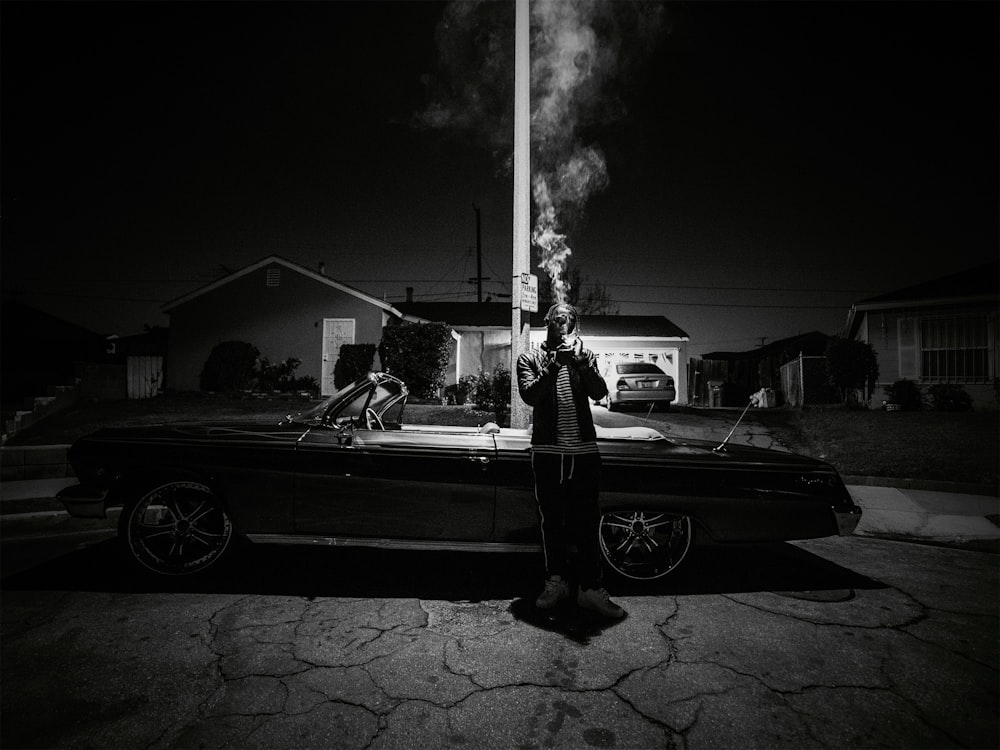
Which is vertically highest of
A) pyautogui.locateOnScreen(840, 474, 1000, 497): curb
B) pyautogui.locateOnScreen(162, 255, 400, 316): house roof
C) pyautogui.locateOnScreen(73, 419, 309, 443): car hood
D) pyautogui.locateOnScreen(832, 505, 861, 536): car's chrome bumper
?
pyautogui.locateOnScreen(162, 255, 400, 316): house roof

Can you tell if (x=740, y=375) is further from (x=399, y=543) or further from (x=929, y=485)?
(x=399, y=543)

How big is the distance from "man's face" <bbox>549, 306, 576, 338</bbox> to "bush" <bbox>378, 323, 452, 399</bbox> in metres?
11.5

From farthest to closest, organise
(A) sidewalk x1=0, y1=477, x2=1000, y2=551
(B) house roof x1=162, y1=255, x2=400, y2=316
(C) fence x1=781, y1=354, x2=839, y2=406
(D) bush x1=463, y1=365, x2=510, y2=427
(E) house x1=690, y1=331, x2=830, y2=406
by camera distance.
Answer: (E) house x1=690, y1=331, x2=830, y2=406 < (B) house roof x1=162, y1=255, x2=400, y2=316 < (C) fence x1=781, y1=354, x2=839, y2=406 < (D) bush x1=463, y1=365, x2=510, y2=427 < (A) sidewalk x1=0, y1=477, x2=1000, y2=551

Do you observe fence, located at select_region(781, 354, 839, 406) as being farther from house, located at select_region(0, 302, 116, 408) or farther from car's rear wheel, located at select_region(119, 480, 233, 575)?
house, located at select_region(0, 302, 116, 408)

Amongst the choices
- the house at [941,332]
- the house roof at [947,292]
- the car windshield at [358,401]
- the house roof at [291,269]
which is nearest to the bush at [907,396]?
the house at [941,332]

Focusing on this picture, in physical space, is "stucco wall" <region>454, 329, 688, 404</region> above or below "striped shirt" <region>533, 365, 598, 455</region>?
above

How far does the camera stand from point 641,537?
11.3 ft

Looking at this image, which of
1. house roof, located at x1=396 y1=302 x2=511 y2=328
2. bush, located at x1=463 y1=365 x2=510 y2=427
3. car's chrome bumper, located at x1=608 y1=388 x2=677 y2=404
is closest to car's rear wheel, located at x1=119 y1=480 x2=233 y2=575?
bush, located at x1=463 y1=365 x2=510 y2=427

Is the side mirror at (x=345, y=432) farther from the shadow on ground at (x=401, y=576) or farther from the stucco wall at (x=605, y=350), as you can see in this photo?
the stucco wall at (x=605, y=350)

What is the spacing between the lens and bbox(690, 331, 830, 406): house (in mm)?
25406

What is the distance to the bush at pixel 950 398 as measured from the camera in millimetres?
11914

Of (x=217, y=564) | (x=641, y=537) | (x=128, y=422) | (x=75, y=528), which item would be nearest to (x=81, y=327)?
(x=128, y=422)

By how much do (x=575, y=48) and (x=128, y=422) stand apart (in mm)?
10280

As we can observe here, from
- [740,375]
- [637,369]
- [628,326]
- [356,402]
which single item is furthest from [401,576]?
[740,375]
